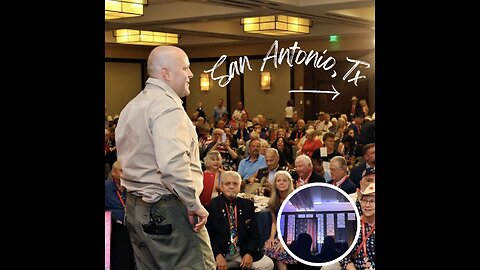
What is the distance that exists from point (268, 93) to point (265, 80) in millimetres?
109

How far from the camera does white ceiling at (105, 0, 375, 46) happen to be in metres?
4.03

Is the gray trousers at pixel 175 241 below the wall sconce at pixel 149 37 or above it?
below

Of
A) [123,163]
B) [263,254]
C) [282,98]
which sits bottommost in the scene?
[263,254]

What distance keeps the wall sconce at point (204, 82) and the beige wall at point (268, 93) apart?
192 mm

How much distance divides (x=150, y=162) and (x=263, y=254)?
1.11 metres

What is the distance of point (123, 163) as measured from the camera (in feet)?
10.3

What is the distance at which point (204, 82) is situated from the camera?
373cm

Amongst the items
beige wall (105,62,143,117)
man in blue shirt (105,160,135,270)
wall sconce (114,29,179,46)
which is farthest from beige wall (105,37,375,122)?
wall sconce (114,29,179,46)

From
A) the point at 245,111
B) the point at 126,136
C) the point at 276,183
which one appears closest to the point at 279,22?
the point at 245,111

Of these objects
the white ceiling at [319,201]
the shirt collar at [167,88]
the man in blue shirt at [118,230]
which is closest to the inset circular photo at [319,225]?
the white ceiling at [319,201]

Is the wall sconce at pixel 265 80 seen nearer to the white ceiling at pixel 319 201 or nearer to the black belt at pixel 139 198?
the white ceiling at pixel 319 201

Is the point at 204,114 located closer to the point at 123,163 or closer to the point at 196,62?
the point at 196,62

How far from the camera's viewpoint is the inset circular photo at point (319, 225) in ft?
12.5
